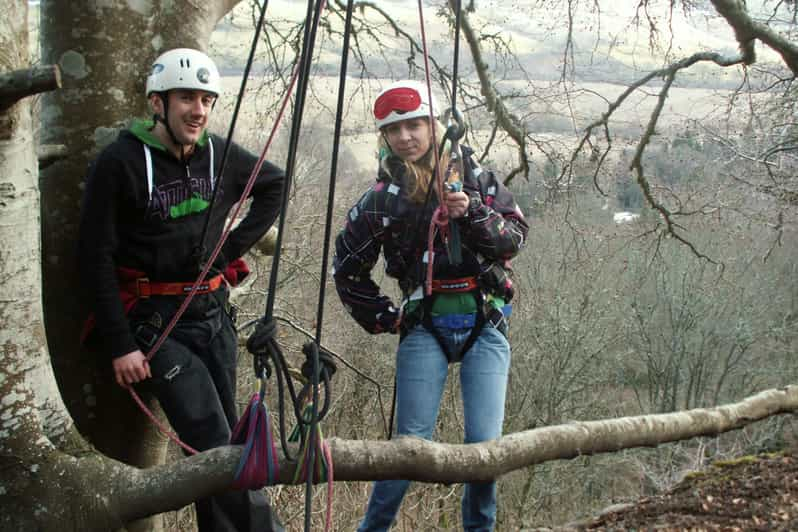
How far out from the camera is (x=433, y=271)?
2848 millimetres

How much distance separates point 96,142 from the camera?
2826mm

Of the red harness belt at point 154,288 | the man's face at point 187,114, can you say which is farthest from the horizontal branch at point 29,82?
the red harness belt at point 154,288

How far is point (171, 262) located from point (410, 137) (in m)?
0.93

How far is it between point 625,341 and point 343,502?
14671 mm

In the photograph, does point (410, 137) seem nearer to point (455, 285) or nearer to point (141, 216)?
point (455, 285)

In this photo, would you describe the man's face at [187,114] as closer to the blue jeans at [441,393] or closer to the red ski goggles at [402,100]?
the red ski goggles at [402,100]

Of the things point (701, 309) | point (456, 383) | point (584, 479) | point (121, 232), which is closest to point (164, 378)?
point (121, 232)

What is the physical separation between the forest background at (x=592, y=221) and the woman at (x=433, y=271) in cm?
220

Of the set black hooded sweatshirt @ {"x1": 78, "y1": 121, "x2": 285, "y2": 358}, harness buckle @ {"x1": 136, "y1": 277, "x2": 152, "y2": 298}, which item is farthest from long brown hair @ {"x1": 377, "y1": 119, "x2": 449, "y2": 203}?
harness buckle @ {"x1": 136, "y1": 277, "x2": 152, "y2": 298}

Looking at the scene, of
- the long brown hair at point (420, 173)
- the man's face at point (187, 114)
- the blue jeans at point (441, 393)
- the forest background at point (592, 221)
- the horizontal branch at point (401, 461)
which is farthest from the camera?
the forest background at point (592, 221)

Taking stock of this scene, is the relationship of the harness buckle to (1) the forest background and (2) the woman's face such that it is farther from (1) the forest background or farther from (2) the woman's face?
(1) the forest background

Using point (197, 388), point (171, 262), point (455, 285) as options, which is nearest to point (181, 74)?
point (171, 262)

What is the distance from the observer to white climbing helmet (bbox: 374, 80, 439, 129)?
9.11 feet

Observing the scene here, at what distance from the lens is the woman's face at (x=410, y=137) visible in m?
2.83
